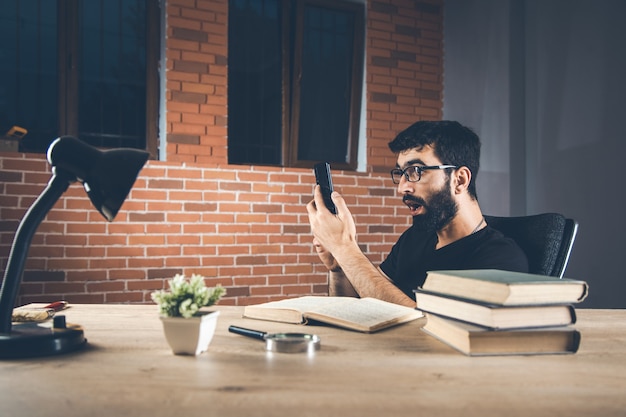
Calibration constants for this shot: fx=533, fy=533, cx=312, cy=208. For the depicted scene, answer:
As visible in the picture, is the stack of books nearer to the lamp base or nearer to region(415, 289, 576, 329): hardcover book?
region(415, 289, 576, 329): hardcover book

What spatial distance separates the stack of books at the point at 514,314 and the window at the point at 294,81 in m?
2.78

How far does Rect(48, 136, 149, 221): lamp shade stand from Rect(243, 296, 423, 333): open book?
49 centimetres

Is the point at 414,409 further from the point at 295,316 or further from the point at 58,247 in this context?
the point at 58,247

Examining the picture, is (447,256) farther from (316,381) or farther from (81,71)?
(81,71)

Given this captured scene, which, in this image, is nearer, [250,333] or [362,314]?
[250,333]

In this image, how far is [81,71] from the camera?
322cm

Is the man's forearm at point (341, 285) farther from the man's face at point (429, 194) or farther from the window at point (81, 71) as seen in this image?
the window at point (81, 71)

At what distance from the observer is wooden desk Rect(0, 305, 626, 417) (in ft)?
2.10

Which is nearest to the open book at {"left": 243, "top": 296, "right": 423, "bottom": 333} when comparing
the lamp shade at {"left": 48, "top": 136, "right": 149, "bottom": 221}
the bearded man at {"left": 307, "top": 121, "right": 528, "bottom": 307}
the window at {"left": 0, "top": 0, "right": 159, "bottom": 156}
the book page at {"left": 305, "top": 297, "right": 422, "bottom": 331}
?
the book page at {"left": 305, "top": 297, "right": 422, "bottom": 331}

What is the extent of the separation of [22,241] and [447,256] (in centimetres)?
135

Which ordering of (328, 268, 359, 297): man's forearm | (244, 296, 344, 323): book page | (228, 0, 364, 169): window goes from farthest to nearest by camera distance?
1. (228, 0, 364, 169): window
2. (328, 268, 359, 297): man's forearm
3. (244, 296, 344, 323): book page

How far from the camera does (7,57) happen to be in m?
3.07

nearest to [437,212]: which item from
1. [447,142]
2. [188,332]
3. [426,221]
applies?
[426,221]

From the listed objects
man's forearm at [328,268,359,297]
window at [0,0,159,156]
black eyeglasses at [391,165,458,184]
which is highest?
window at [0,0,159,156]
